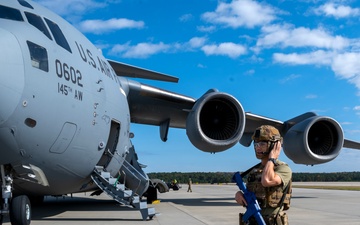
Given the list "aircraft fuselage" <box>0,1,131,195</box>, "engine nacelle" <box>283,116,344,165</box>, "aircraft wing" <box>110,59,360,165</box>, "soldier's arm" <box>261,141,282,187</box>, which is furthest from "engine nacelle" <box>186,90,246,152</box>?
"soldier's arm" <box>261,141,282,187</box>

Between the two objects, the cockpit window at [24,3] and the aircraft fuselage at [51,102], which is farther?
the cockpit window at [24,3]

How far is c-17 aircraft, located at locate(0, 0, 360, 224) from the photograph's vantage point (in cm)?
635

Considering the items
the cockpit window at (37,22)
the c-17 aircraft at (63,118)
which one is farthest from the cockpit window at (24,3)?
the cockpit window at (37,22)

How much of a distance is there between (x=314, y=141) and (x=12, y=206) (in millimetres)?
10052

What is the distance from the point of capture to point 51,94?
686 centimetres

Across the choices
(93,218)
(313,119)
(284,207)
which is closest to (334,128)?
(313,119)

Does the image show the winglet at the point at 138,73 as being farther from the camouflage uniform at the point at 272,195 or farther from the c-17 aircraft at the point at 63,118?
the camouflage uniform at the point at 272,195

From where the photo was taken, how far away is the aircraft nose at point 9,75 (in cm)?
588

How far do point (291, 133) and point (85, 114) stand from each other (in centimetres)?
750

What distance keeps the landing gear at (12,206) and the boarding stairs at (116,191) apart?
8.20ft

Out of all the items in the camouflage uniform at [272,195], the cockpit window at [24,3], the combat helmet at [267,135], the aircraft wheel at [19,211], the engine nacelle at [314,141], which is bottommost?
the aircraft wheel at [19,211]

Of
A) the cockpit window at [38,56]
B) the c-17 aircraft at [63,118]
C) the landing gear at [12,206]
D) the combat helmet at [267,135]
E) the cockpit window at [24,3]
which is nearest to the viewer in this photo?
the combat helmet at [267,135]

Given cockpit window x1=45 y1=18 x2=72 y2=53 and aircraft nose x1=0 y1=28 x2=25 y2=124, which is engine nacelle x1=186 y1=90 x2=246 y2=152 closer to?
cockpit window x1=45 y1=18 x2=72 y2=53

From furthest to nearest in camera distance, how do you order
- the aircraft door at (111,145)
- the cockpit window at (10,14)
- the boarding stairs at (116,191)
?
the aircraft door at (111,145) < the boarding stairs at (116,191) < the cockpit window at (10,14)
